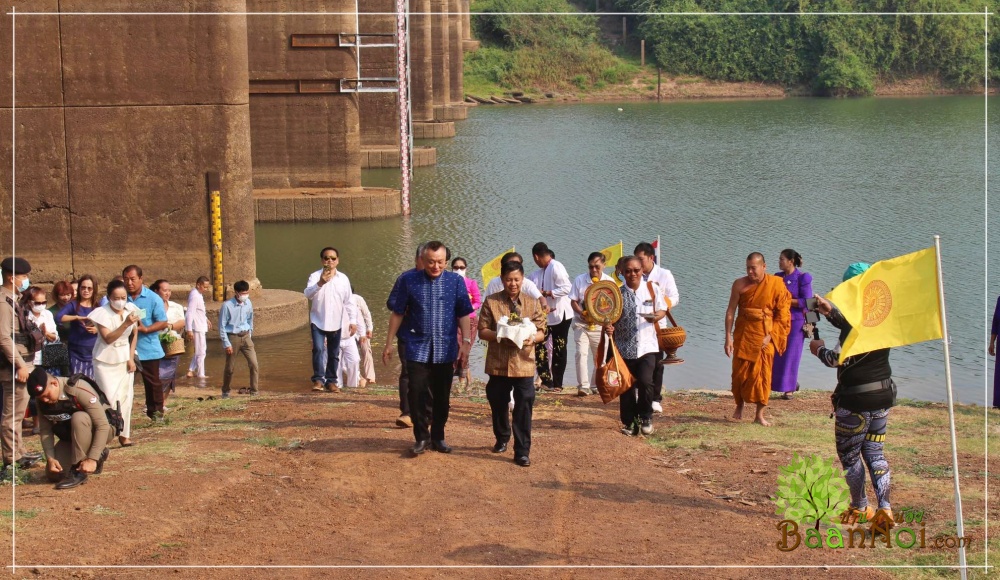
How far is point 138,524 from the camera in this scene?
7.85 metres

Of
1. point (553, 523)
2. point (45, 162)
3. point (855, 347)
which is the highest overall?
point (45, 162)

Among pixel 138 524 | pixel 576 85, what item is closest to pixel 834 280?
pixel 138 524

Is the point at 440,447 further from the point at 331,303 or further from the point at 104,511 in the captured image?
the point at 331,303

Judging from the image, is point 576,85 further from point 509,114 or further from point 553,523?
point 553,523

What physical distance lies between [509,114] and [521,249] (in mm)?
39095

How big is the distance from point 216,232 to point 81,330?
23.6 ft

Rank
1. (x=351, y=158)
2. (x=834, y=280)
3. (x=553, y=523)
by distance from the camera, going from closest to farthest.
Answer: (x=553, y=523) < (x=834, y=280) < (x=351, y=158)

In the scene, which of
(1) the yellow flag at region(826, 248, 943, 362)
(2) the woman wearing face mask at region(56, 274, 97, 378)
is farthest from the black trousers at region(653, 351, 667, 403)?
(2) the woman wearing face mask at region(56, 274, 97, 378)

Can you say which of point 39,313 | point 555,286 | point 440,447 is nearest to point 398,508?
point 440,447

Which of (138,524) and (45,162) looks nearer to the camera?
(138,524)

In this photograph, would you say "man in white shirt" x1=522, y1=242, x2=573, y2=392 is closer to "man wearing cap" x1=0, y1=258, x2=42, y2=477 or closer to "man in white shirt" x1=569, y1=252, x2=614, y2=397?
"man in white shirt" x1=569, y1=252, x2=614, y2=397

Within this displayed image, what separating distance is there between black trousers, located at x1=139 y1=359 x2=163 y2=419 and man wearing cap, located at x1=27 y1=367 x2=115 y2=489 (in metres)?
2.29

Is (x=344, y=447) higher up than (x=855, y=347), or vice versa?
(x=855, y=347)

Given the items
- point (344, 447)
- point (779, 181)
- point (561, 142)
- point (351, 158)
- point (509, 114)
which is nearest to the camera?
point (344, 447)
